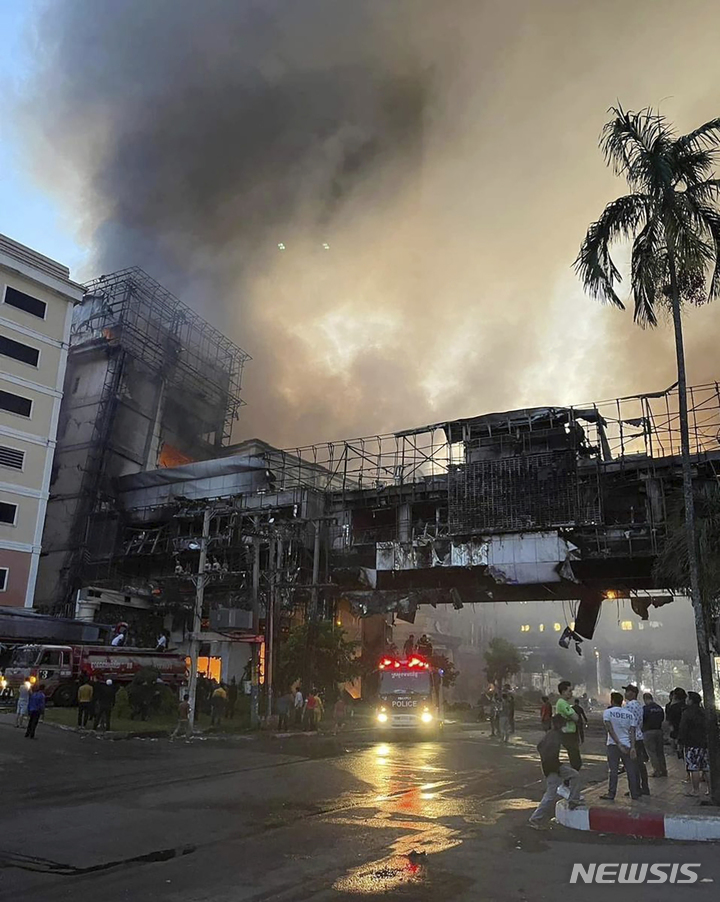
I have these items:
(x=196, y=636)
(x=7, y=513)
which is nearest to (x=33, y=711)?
(x=196, y=636)

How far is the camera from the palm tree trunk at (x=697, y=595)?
11.0 meters

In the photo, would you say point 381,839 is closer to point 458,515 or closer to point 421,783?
point 421,783

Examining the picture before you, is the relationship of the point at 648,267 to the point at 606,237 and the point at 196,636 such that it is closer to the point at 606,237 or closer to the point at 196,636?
the point at 606,237

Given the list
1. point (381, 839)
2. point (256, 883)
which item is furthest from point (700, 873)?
point (256, 883)

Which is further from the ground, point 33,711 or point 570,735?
point 570,735

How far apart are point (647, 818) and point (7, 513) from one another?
38355 mm

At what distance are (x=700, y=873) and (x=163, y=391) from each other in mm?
52006

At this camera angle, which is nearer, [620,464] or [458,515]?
[620,464]

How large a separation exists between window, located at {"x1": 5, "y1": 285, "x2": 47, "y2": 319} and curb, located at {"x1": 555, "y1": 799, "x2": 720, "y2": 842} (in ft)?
135

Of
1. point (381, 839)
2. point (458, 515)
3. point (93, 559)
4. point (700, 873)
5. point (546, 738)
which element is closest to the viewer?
point (700, 873)

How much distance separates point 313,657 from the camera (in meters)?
31.9

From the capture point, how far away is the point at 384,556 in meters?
38.3

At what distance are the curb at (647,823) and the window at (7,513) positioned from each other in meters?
37.3

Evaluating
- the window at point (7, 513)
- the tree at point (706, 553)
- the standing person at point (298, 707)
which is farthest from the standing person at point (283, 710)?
the window at point (7, 513)
